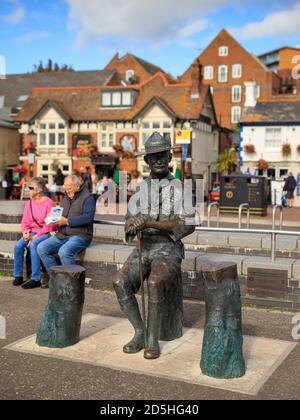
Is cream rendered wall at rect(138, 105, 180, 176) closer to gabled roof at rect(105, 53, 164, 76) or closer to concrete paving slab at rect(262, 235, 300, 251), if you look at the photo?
gabled roof at rect(105, 53, 164, 76)

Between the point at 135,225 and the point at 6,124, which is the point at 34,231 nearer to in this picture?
the point at 135,225

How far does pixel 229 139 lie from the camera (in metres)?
49.3

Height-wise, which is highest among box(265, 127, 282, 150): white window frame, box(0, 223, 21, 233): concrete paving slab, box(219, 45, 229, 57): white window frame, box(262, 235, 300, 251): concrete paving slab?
box(219, 45, 229, 57): white window frame

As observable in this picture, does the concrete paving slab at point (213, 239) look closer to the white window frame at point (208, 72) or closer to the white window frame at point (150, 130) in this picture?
the white window frame at point (150, 130)

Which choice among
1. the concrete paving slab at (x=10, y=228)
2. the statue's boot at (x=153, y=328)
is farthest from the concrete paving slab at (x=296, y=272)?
the concrete paving slab at (x=10, y=228)

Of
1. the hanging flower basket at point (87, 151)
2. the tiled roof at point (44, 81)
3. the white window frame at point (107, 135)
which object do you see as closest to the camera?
the hanging flower basket at point (87, 151)

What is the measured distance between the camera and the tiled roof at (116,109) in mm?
37312

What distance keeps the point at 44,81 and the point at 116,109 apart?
14462 mm

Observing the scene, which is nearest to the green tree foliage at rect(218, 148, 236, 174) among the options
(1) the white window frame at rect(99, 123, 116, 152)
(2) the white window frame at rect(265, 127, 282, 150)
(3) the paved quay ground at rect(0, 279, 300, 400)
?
(2) the white window frame at rect(265, 127, 282, 150)

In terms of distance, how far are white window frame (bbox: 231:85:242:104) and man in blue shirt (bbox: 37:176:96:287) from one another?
51192 millimetres

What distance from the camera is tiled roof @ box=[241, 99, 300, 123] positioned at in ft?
106

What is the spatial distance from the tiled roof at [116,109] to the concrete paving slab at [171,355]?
3140cm

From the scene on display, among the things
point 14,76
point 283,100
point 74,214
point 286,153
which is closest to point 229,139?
point 283,100
